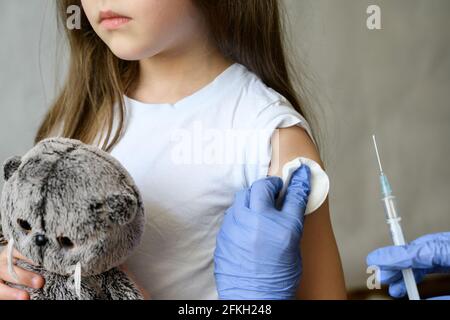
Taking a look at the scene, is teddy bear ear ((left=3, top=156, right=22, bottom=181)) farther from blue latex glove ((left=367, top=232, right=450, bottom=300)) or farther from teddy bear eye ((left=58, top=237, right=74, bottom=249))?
blue latex glove ((left=367, top=232, right=450, bottom=300))

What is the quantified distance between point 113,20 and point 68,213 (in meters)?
0.26

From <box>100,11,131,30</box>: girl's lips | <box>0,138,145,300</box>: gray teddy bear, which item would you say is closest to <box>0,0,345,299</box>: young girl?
<box>100,11,131,30</box>: girl's lips

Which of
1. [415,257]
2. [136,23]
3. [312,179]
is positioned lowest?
[415,257]

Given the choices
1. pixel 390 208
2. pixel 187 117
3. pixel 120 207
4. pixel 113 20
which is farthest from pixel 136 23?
pixel 390 208

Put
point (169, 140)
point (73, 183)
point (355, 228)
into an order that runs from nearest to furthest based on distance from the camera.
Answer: point (73, 183)
point (169, 140)
point (355, 228)

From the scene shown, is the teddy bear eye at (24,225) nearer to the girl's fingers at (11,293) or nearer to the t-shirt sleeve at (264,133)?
the girl's fingers at (11,293)

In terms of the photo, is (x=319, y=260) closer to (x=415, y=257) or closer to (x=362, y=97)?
(x=415, y=257)

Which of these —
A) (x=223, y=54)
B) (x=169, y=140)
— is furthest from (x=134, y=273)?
(x=223, y=54)

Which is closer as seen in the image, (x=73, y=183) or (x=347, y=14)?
(x=73, y=183)

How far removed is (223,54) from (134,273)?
31cm

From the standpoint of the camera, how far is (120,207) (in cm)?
61

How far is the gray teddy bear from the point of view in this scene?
0.60 m

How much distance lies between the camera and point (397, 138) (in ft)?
2.97
